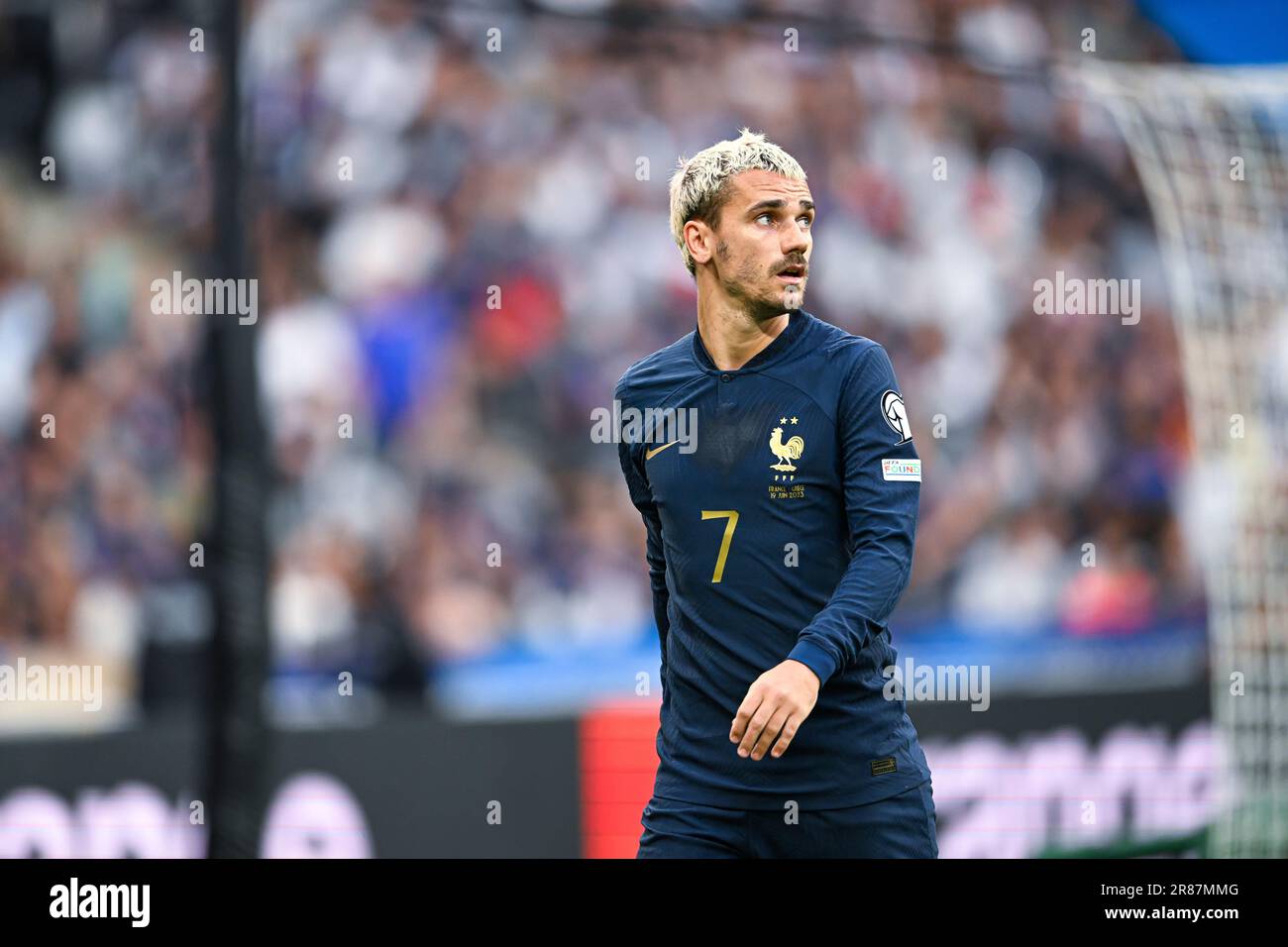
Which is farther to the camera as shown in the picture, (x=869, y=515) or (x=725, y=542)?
(x=725, y=542)

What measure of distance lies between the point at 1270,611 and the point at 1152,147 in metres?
2.32

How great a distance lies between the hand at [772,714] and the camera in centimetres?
290

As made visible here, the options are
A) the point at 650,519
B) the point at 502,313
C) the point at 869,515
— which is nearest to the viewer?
the point at 869,515

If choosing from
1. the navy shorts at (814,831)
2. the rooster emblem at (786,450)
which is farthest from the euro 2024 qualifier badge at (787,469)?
the navy shorts at (814,831)

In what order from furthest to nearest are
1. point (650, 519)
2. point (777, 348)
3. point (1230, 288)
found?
point (1230, 288)
point (650, 519)
point (777, 348)

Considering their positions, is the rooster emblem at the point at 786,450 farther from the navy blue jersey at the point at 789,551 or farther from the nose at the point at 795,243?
the nose at the point at 795,243

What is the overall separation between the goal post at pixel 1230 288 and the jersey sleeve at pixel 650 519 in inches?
195

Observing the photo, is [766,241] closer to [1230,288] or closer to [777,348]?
[777,348]

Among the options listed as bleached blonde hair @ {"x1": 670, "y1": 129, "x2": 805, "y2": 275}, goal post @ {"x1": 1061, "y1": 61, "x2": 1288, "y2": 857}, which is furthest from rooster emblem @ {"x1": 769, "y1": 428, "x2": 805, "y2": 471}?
goal post @ {"x1": 1061, "y1": 61, "x2": 1288, "y2": 857}

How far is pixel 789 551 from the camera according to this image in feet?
10.6

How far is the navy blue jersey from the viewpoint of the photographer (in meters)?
3.20

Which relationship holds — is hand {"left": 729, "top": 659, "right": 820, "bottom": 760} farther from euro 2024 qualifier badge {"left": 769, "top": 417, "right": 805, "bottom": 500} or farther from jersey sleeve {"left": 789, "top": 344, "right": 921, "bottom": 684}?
euro 2024 qualifier badge {"left": 769, "top": 417, "right": 805, "bottom": 500}

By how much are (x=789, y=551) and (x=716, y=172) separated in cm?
80

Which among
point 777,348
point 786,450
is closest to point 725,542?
point 786,450
